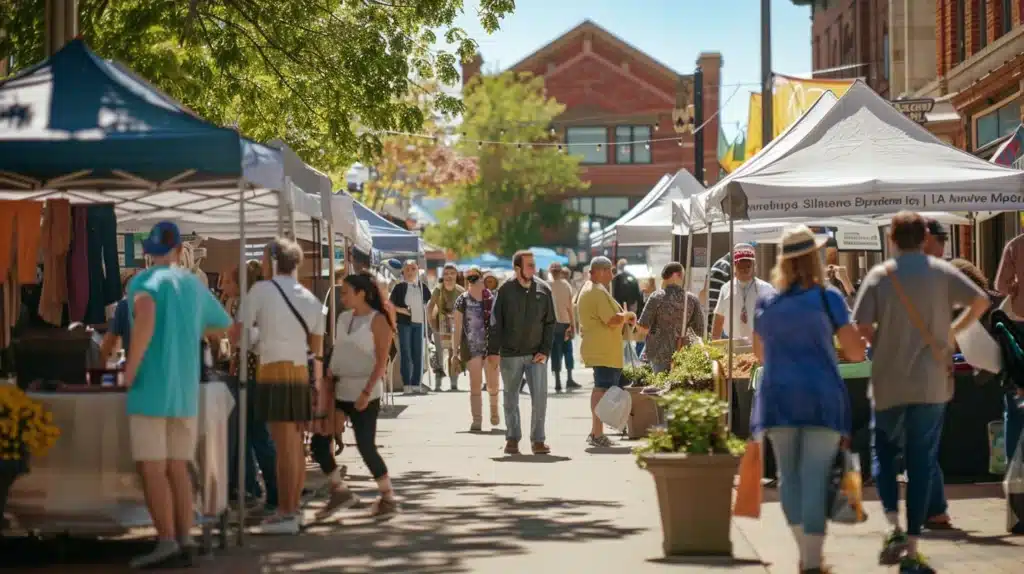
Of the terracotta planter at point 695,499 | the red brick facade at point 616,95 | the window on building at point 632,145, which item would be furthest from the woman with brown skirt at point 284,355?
the window on building at point 632,145

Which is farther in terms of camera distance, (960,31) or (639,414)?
(960,31)

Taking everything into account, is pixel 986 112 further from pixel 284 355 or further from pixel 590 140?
pixel 590 140

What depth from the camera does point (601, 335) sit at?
17219 millimetres

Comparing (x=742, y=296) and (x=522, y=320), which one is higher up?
(x=742, y=296)

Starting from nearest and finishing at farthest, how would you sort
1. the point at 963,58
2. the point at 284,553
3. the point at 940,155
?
the point at 284,553 → the point at 940,155 → the point at 963,58

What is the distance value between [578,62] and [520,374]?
223 feet

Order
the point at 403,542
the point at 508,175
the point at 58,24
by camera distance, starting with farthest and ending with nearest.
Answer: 1. the point at 508,175
2. the point at 58,24
3. the point at 403,542

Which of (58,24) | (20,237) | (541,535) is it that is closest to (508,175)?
(58,24)

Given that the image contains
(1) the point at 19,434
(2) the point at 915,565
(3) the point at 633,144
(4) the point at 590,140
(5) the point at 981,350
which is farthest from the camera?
(4) the point at 590,140

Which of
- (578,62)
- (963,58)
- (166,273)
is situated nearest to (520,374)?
(166,273)

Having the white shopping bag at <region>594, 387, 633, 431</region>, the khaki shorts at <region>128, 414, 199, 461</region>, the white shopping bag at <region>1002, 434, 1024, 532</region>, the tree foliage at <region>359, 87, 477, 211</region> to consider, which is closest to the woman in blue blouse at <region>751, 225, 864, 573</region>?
the white shopping bag at <region>1002, 434, 1024, 532</region>

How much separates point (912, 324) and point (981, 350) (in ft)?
6.90

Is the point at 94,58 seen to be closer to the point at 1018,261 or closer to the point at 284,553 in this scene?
the point at 284,553

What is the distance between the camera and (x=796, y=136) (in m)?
14.9
